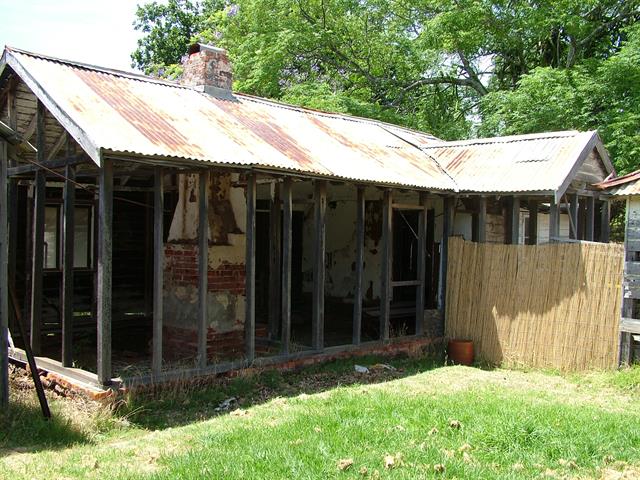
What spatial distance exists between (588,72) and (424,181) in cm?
1159

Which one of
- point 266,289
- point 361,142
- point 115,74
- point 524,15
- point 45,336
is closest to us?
point 115,74

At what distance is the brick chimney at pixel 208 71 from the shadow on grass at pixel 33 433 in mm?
6318

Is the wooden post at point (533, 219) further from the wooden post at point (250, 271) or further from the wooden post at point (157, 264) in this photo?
the wooden post at point (157, 264)

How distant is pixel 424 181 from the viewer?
11258mm

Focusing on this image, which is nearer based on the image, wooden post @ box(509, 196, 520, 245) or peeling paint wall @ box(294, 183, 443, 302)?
wooden post @ box(509, 196, 520, 245)

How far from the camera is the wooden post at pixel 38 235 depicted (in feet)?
28.1

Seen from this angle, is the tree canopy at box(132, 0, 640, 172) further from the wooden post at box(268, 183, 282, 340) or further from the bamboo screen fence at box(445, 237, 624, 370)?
the wooden post at box(268, 183, 282, 340)

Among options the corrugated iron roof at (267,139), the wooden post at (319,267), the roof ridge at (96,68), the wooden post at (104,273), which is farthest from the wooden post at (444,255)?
the wooden post at (104,273)

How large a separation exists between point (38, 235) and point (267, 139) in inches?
137

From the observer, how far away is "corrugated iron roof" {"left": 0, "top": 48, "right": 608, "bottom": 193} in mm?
7852

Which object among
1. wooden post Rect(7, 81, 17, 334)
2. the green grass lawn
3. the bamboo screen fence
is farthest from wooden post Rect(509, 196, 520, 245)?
wooden post Rect(7, 81, 17, 334)

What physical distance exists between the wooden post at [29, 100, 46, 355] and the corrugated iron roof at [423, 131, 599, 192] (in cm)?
679

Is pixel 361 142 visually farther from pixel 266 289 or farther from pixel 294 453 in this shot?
pixel 294 453

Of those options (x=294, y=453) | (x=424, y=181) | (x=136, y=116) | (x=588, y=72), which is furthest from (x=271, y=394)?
(x=588, y=72)
